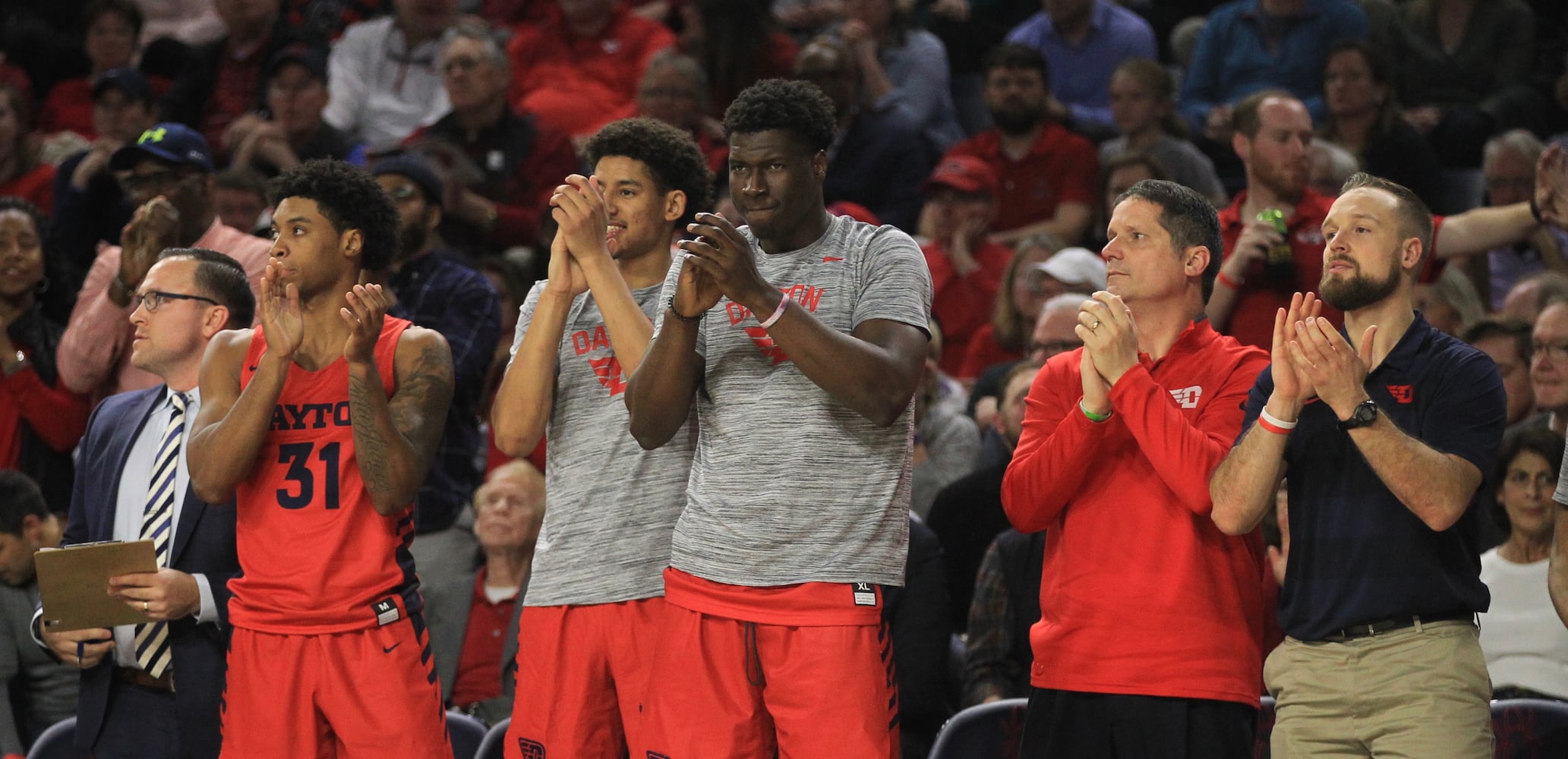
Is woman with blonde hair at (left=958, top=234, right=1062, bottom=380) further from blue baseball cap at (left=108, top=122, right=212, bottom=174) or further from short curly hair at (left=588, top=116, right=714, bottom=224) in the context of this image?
blue baseball cap at (left=108, top=122, right=212, bottom=174)

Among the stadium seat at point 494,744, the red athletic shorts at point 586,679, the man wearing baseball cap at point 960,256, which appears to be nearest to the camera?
the red athletic shorts at point 586,679

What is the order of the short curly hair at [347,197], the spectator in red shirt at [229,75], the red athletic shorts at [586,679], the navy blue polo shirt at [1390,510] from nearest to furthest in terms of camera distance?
the navy blue polo shirt at [1390,510], the red athletic shorts at [586,679], the short curly hair at [347,197], the spectator in red shirt at [229,75]

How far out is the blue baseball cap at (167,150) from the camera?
632 centimetres

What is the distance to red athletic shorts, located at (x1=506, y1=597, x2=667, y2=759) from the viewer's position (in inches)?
163

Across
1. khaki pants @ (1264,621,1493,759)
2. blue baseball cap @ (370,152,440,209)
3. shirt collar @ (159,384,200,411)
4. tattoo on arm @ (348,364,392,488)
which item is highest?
blue baseball cap @ (370,152,440,209)

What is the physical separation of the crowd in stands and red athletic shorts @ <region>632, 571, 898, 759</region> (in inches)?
28.5

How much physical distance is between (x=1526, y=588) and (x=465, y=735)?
3500 mm

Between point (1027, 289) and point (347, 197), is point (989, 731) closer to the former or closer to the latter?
point (347, 197)

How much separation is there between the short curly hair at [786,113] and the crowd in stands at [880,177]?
0.32ft

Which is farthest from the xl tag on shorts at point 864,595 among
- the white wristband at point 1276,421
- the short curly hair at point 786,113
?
the short curly hair at point 786,113

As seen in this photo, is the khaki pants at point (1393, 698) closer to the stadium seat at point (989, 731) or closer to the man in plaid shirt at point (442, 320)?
the stadium seat at point (989, 731)

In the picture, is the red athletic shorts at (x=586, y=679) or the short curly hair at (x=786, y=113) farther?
the red athletic shorts at (x=586, y=679)

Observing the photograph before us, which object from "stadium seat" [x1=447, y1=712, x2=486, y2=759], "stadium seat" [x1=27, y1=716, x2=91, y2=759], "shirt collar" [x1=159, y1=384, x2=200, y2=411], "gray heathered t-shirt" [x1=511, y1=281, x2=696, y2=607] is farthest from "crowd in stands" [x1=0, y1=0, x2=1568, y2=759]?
"stadium seat" [x1=447, y1=712, x2=486, y2=759]

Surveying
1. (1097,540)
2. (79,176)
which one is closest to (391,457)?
(1097,540)
